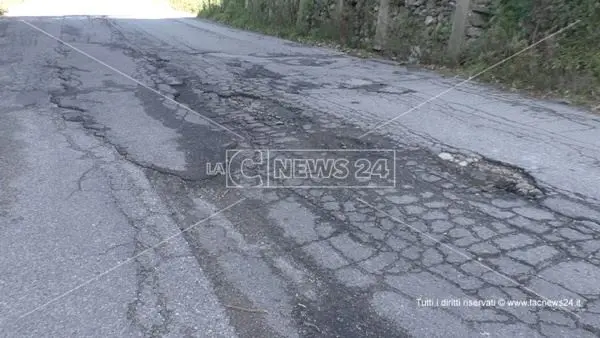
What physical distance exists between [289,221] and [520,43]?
676 centimetres

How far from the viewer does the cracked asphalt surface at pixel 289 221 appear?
2664mm

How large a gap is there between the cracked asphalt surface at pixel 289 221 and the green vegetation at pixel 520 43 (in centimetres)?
101

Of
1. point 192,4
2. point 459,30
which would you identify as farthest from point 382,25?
point 192,4

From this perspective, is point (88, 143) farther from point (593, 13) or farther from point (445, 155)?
point (593, 13)

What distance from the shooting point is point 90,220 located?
11.9 feet

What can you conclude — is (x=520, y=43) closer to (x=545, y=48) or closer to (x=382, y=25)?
(x=545, y=48)

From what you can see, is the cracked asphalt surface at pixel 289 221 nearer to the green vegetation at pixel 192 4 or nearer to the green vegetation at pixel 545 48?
the green vegetation at pixel 545 48

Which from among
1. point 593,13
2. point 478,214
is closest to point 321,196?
point 478,214

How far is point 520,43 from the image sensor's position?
8680 mm

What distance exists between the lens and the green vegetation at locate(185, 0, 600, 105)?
7.70 meters

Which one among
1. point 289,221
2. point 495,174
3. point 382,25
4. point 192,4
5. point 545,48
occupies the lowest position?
point 289,221

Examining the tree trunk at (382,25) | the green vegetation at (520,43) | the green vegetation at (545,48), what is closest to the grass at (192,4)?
the green vegetation at (520,43)

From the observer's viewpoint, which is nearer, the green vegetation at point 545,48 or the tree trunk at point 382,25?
the green vegetation at point 545,48

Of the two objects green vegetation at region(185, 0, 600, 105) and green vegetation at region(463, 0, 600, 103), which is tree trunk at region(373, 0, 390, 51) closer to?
green vegetation at region(185, 0, 600, 105)
